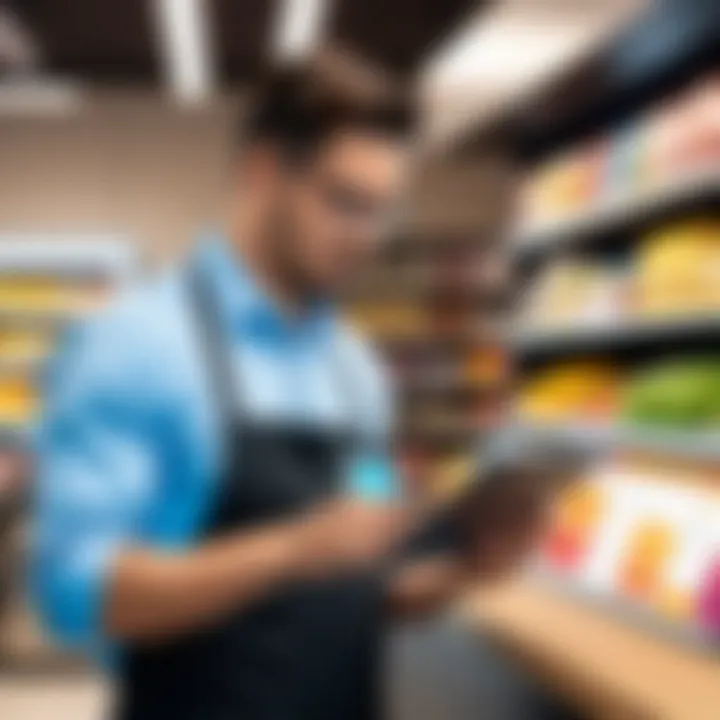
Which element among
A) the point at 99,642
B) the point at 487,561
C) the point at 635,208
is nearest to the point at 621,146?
the point at 635,208

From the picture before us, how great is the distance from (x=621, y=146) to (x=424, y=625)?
1.02 metres

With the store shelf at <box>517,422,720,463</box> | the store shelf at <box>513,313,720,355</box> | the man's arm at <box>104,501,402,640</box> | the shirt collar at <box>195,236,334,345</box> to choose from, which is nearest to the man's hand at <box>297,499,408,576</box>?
the man's arm at <box>104,501,402,640</box>

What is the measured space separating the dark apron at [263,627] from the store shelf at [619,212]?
39.8 inches

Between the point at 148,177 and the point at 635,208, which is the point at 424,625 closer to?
the point at 148,177

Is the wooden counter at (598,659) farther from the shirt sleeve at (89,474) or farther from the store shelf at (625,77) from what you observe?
the store shelf at (625,77)

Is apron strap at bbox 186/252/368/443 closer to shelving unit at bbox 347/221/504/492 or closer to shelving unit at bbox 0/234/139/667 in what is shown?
shelving unit at bbox 0/234/139/667

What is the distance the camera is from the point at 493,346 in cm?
184

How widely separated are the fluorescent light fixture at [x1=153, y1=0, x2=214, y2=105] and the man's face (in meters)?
0.20

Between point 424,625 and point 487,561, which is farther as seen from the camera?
→ point 424,625

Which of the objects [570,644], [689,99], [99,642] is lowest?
[570,644]

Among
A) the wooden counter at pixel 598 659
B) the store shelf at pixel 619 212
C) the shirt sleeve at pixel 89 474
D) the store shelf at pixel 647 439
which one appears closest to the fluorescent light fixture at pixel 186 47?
the shirt sleeve at pixel 89 474

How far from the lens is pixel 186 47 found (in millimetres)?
1034

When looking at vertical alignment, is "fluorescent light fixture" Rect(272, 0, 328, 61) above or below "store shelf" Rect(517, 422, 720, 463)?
above

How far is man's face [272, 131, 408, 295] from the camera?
0.83m
